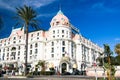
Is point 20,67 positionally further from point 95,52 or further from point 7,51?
point 95,52

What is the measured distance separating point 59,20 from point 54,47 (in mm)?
12598

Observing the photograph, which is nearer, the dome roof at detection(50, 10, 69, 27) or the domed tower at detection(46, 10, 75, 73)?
the domed tower at detection(46, 10, 75, 73)

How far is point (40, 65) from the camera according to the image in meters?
103

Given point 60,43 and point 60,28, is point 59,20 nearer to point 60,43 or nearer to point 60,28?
point 60,28

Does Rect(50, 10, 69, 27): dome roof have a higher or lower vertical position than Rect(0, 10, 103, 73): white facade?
higher

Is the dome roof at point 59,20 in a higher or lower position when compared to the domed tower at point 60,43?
higher

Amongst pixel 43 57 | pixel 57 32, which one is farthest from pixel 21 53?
pixel 57 32

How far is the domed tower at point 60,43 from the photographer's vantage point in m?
104

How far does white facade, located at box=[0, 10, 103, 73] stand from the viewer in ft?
346

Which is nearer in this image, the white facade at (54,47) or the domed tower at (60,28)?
the white facade at (54,47)

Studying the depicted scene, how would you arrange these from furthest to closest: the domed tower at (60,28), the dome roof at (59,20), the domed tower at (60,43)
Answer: the dome roof at (59,20) → the domed tower at (60,28) → the domed tower at (60,43)

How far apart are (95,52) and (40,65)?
4542 centimetres

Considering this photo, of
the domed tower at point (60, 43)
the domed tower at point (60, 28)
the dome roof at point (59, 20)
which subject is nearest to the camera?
the domed tower at point (60, 43)

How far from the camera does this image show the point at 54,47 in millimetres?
107250
